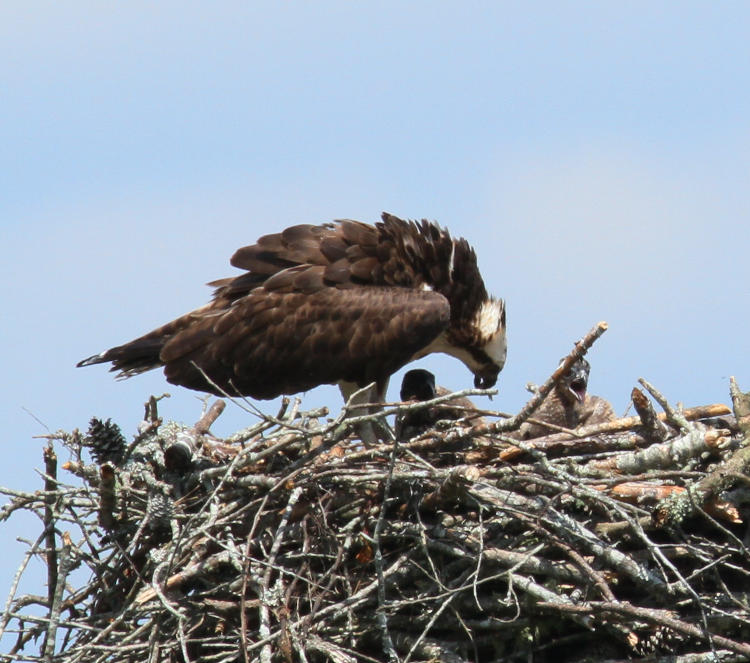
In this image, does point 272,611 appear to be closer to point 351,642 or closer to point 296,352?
point 351,642

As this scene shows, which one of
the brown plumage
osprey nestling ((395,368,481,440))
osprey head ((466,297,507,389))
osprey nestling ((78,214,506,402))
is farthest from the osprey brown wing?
the brown plumage

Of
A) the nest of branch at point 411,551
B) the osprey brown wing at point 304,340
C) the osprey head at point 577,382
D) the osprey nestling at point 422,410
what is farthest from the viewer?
the osprey head at point 577,382

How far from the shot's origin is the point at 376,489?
6.68 m

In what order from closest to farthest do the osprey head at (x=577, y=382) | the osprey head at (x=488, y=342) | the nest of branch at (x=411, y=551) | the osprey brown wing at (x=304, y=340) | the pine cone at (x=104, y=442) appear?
1. the nest of branch at (x=411, y=551)
2. the pine cone at (x=104, y=442)
3. the osprey brown wing at (x=304, y=340)
4. the osprey head at (x=577, y=382)
5. the osprey head at (x=488, y=342)

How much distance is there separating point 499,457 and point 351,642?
127 cm

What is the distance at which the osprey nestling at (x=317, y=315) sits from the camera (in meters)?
8.05

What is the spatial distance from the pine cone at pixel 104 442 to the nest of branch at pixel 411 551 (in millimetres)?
88

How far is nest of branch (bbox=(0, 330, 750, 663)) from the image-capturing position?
618 cm

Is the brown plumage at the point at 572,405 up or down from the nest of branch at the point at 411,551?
up

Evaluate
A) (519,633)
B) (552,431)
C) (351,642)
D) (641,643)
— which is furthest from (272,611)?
(552,431)

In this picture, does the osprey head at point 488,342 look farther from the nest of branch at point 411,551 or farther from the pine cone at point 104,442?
the pine cone at point 104,442

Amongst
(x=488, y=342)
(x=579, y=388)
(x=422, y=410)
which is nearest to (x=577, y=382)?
(x=579, y=388)

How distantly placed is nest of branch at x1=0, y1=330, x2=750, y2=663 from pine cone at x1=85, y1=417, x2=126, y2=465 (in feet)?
0.29

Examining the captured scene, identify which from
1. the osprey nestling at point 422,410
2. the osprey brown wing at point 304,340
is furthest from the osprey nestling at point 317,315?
the osprey nestling at point 422,410
